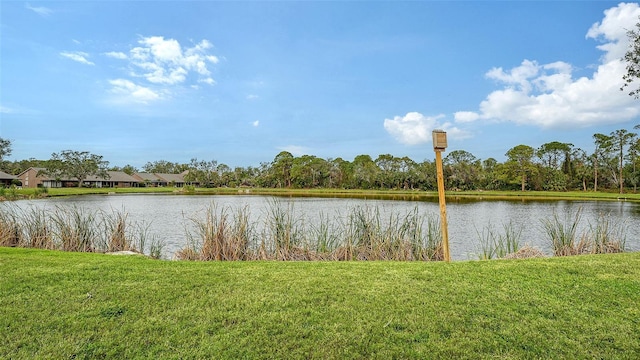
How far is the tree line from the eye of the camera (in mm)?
46250

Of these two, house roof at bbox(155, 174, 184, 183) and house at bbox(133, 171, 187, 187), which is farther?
house roof at bbox(155, 174, 184, 183)

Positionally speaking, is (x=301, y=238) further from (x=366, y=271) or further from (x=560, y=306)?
(x=560, y=306)

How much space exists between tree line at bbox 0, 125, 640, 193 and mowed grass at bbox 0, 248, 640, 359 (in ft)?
137

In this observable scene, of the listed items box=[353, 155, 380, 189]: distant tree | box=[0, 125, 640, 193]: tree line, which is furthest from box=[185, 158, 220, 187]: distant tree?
box=[353, 155, 380, 189]: distant tree

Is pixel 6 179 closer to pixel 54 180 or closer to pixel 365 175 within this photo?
pixel 54 180

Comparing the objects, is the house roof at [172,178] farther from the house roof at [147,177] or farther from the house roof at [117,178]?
the house roof at [117,178]

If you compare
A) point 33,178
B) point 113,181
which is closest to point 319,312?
point 33,178

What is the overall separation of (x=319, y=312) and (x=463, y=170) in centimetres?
5068

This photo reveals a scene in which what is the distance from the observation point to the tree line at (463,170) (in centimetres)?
4625

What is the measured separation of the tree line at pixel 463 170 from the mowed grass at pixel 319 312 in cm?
4163

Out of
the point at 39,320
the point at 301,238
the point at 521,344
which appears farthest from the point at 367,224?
the point at 39,320

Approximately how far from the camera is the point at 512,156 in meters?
48.4

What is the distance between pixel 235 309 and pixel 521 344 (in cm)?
226

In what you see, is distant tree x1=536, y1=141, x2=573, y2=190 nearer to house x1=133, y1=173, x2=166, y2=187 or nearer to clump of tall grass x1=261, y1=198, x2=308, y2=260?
clump of tall grass x1=261, y1=198, x2=308, y2=260
